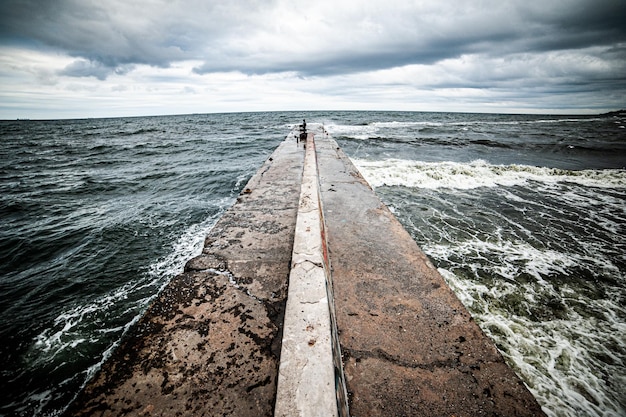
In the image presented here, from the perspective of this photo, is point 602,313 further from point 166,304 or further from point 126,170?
point 126,170

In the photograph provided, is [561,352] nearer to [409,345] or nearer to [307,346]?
[409,345]

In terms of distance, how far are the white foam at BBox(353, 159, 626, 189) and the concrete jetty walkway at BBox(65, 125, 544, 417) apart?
624 cm

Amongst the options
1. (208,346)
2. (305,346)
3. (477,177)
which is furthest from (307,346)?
(477,177)

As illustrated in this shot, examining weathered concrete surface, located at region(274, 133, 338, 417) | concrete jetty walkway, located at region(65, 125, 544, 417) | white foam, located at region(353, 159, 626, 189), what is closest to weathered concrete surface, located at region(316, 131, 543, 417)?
concrete jetty walkway, located at region(65, 125, 544, 417)

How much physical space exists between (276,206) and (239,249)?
122cm

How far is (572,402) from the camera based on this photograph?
1.91m

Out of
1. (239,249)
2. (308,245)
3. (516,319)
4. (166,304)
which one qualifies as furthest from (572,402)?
(166,304)

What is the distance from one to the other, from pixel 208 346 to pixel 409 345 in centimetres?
127

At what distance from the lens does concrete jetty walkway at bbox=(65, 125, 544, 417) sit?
47.1 inches

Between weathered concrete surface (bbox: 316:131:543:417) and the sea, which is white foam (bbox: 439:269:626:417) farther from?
weathered concrete surface (bbox: 316:131:543:417)

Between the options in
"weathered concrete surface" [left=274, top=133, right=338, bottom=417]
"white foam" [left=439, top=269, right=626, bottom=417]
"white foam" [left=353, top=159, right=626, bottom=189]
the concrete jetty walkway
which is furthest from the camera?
"white foam" [left=353, top=159, right=626, bottom=189]

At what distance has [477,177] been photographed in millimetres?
8391

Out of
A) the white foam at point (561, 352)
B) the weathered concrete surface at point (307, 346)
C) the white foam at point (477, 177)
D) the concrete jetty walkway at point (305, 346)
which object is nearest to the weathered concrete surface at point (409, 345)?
the concrete jetty walkway at point (305, 346)

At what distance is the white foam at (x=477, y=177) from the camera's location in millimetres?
7820
